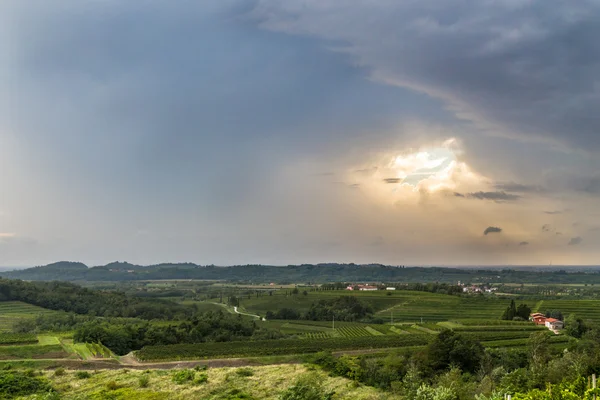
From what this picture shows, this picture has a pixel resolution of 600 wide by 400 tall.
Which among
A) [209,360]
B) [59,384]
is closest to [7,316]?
[209,360]

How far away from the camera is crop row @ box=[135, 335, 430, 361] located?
217 ft

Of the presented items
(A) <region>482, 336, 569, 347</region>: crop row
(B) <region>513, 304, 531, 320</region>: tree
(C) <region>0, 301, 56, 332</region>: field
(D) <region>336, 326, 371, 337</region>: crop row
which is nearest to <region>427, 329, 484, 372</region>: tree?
(A) <region>482, 336, 569, 347</region>: crop row

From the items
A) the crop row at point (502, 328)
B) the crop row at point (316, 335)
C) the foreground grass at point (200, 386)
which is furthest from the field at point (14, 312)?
the crop row at point (502, 328)

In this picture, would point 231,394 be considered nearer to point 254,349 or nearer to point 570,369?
point 570,369

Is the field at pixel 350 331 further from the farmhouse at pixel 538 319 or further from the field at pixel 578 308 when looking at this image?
the farmhouse at pixel 538 319

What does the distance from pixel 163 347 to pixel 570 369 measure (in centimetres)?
5883

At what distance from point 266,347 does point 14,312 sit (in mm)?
70209

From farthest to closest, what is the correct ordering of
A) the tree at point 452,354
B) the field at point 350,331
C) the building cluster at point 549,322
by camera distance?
the building cluster at point 549,322, the field at point 350,331, the tree at point 452,354

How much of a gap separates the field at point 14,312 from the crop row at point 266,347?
3555cm

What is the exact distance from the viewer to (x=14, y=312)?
10494 centimetres

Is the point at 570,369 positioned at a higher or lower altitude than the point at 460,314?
higher

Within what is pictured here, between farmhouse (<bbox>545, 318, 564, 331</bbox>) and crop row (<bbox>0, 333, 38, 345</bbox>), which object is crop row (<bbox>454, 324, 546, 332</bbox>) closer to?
farmhouse (<bbox>545, 318, 564, 331</bbox>)

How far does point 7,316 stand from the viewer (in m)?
96.6

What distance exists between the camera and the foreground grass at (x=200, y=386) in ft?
105
